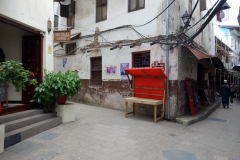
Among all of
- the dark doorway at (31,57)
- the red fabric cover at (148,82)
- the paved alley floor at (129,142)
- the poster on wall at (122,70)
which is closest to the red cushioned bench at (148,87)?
the red fabric cover at (148,82)

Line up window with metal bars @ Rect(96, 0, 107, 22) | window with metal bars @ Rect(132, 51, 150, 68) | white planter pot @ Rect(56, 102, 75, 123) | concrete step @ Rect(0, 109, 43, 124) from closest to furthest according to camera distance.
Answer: concrete step @ Rect(0, 109, 43, 124) < white planter pot @ Rect(56, 102, 75, 123) < window with metal bars @ Rect(132, 51, 150, 68) < window with metal bars @ Rect(96, 0, 107, 22)

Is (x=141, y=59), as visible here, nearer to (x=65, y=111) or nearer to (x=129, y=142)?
(x=65, y=111)

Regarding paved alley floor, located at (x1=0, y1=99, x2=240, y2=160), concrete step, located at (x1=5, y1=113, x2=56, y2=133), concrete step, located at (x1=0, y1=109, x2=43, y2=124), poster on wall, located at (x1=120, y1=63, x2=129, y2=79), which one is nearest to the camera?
paved alley floor, located at (x1=0, y1=99, x2=240, y2=160)

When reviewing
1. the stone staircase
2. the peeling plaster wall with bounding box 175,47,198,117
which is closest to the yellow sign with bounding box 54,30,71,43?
the stone staircase

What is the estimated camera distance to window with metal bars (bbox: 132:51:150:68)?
7.94 m

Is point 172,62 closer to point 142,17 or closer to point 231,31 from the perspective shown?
point 142,17

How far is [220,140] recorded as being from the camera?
5.17 metres

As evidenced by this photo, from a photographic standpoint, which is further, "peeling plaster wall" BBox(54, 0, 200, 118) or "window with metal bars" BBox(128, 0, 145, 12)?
"window with metal bars" BBox(128, 0, 145, 12)

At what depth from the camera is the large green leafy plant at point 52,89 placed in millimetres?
5672

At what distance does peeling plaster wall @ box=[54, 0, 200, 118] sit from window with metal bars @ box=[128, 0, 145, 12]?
22cm

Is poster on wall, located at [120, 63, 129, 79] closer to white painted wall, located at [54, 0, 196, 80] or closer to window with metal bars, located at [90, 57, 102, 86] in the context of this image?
white painted wall, located at [54, 0, 196, 80]

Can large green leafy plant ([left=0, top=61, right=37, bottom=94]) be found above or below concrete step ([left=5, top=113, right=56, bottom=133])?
above

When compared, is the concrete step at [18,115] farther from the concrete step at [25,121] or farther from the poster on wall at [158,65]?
the poster on wall at [158,65]

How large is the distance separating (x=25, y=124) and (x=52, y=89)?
1.32m
